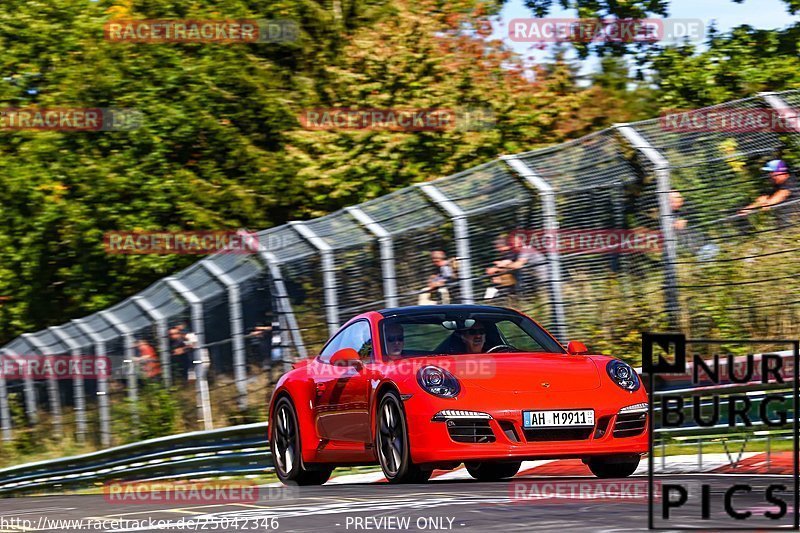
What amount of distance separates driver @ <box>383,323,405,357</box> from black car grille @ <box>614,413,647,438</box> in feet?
5.42

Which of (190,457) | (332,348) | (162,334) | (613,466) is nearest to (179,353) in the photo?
(162,334)

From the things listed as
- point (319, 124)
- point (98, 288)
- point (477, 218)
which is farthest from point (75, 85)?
point (477, 218)

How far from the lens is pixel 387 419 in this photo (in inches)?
385

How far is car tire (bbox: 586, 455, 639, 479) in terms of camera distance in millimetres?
9797

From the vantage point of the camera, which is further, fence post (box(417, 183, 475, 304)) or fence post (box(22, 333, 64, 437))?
fence post (box(22, 333, 64, 437))

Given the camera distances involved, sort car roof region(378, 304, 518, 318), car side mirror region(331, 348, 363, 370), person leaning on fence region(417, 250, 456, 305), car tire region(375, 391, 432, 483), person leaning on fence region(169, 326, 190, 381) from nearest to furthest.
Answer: car tire region(375, 391, 432, 483) → car side mirror region(331, 348, 363, 370) → car roof region(378, 304, 518, 318) → person leaning on fence region(417, 250, 456, 305) → person leaning on fence region(169, 326, 190, 381)

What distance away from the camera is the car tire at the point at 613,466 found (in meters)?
9.80

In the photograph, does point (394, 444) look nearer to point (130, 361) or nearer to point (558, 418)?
point (558, 418)

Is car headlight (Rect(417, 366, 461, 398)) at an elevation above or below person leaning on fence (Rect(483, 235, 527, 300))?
below

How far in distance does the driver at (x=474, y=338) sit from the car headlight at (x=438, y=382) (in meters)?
0.83

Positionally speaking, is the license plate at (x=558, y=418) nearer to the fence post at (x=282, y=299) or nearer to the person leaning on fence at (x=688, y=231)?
the person leaning on fence at (x=688, y=231)

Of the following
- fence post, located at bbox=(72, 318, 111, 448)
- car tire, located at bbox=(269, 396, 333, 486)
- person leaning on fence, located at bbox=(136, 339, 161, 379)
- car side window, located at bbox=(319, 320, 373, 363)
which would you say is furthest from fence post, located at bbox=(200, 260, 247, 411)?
car side window, located at bbox=(319, 320, 373, 363)

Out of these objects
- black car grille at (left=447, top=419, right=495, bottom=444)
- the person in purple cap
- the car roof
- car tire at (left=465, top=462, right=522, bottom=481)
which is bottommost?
car tire at (left=465, top=462, right=522, bottom=481)

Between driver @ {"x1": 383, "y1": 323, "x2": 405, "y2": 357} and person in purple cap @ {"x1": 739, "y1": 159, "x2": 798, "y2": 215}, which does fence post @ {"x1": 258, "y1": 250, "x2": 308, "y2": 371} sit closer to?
person in purple cap @ {"x1": 739, "y1": 159, "x2": 798, "y2": 215}
